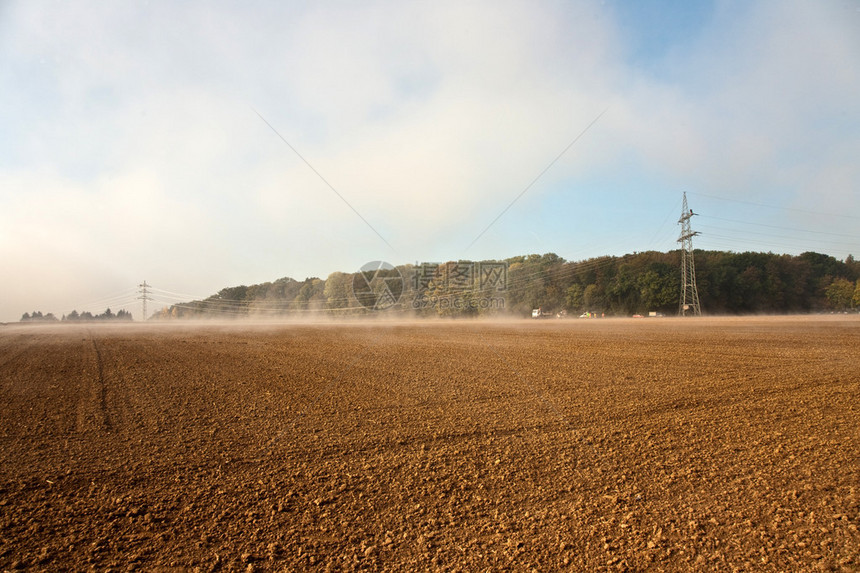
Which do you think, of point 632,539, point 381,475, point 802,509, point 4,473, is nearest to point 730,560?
point 632,539

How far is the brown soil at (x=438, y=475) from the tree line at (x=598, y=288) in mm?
67871

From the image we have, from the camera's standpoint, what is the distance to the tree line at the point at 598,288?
67438mm

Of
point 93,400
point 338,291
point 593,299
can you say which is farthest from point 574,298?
point 93,400

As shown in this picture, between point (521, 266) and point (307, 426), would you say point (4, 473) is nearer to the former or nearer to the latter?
point (307, 426)

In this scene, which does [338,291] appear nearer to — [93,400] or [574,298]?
[574,298]

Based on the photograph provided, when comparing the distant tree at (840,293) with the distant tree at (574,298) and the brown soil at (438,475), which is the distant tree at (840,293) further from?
the brown soil at (438,475)

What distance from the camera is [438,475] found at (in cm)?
481

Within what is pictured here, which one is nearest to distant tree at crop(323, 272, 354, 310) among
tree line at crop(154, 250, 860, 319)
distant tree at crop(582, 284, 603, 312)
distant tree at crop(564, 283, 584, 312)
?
tree line at crop(154, 250, 860, 319)

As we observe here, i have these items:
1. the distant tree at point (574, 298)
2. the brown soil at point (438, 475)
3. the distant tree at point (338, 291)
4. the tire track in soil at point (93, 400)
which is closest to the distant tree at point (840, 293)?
the distant tree at point (574, 298)

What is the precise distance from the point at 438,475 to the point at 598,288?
77.2m

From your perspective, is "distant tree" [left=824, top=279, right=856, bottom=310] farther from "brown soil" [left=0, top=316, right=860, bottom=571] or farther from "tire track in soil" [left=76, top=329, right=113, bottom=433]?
"tire track in soil" [left=76, top=329, right=113, bottom=433]

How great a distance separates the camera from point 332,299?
3986 inches

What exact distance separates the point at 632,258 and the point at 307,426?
82626 millimetres

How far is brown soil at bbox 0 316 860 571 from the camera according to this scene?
3396 millimetres
